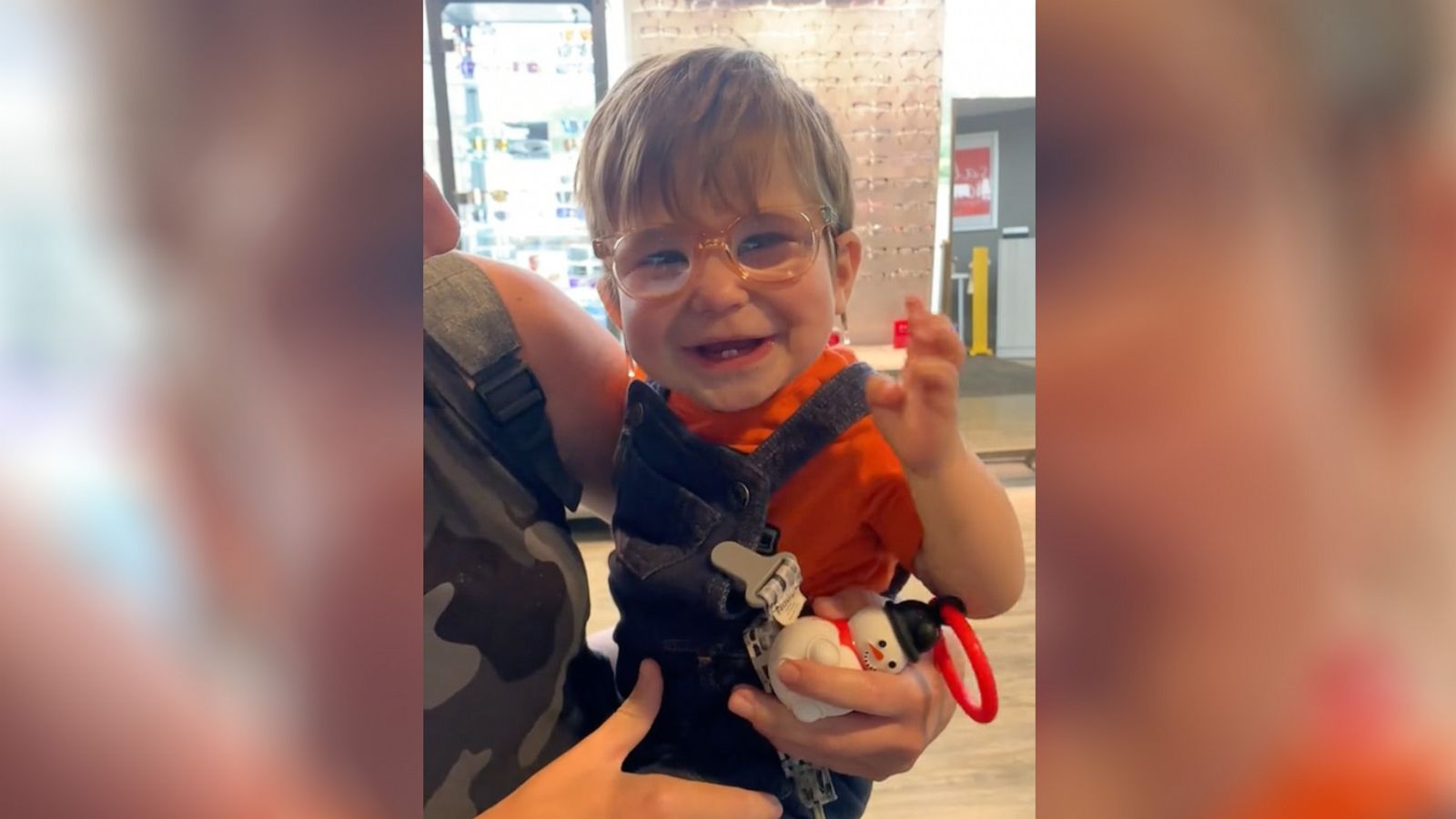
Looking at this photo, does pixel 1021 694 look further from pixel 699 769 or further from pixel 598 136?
pixel 598 136

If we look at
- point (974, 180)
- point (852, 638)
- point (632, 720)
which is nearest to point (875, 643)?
point (852, 638)

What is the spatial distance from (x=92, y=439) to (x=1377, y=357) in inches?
11.4

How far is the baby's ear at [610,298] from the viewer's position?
19.3 inches

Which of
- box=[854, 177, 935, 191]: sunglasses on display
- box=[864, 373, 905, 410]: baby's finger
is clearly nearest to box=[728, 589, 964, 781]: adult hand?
box=[864, 373, 905, 410]: baby's finger

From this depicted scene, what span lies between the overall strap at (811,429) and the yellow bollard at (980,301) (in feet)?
0.27

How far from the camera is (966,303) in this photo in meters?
0.38

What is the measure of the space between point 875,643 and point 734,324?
170mm

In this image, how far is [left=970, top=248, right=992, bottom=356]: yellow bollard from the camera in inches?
13.3

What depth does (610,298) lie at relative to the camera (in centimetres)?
51

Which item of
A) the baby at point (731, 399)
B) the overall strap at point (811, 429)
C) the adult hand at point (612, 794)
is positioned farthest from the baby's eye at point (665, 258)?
the adult hand at point (612, 794)

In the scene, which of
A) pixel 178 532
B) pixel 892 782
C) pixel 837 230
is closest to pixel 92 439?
pixel 178 532

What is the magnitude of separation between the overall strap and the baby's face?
0.02 metres

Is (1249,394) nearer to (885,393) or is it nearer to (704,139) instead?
(885,393)

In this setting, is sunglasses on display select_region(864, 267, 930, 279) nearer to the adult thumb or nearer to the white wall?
the white wall
